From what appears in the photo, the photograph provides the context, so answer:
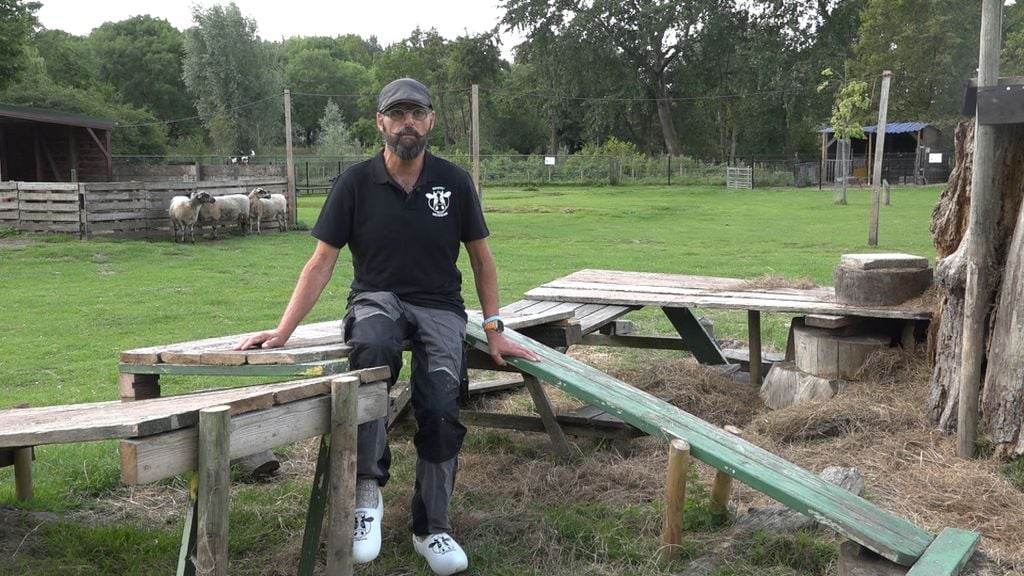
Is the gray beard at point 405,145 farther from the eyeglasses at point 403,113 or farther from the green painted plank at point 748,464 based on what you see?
the green painted plank at point 748,464

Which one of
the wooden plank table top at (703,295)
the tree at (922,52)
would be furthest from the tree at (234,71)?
the wooden plank table top at (703,295)

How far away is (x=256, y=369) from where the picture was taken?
389 centimetres

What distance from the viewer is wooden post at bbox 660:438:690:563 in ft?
13.0

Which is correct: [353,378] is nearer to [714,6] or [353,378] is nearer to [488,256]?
[488,256]

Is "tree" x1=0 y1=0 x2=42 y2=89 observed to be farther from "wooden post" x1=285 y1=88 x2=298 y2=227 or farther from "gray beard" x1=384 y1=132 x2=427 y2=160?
"gray beard" x1=384 y1=132 x2=427 y2=160

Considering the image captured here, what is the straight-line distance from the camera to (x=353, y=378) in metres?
3.47

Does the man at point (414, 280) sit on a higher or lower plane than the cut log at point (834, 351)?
higher

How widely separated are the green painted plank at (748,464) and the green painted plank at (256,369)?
0.97 m

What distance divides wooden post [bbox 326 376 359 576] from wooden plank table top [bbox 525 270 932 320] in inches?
142

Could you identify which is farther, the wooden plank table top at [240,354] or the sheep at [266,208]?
the sheep at [266,208]

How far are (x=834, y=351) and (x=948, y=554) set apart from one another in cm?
299

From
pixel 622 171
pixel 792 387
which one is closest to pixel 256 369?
pixel 792 387

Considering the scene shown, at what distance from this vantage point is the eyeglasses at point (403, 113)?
422 centimetres

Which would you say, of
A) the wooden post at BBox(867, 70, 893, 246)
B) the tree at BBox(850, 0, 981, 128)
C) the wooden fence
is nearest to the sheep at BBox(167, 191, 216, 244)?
the wooden fence
